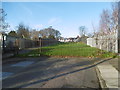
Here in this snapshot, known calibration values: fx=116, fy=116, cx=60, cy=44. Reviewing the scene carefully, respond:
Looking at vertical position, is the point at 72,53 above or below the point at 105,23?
below

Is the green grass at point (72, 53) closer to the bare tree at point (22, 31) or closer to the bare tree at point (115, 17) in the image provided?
→ the bare tree at point (115, 17)

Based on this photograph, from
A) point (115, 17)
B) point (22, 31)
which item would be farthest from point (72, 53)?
point (22, 31)

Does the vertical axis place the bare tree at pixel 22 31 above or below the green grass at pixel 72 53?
above

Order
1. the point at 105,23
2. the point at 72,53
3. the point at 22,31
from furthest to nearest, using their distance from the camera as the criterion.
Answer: the point at 22,31, the point at 105,23, the point at 72,53

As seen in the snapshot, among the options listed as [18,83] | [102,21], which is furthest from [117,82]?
[102,21]

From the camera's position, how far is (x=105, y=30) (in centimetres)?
1878

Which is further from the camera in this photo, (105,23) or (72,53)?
(105,23)

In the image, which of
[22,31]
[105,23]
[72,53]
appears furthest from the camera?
[22,31]

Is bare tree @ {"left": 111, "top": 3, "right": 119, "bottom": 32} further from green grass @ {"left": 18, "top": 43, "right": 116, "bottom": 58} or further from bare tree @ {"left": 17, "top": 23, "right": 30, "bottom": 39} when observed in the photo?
bare tree @ {"left": 17, "top": 23, "right": 30, "bottom": 39}

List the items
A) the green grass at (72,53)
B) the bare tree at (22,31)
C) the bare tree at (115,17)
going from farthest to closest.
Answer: the bare tree at (22,31) < the bare tree at (115,17) < the green grass at (72,53)

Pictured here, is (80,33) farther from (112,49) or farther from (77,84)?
(77,84)

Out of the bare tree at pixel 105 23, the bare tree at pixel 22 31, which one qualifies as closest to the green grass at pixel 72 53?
the bare tree at pixel 105 23

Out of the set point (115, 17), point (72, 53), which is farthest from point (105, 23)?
point (72, 53)

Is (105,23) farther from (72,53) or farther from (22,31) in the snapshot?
(22,31)
